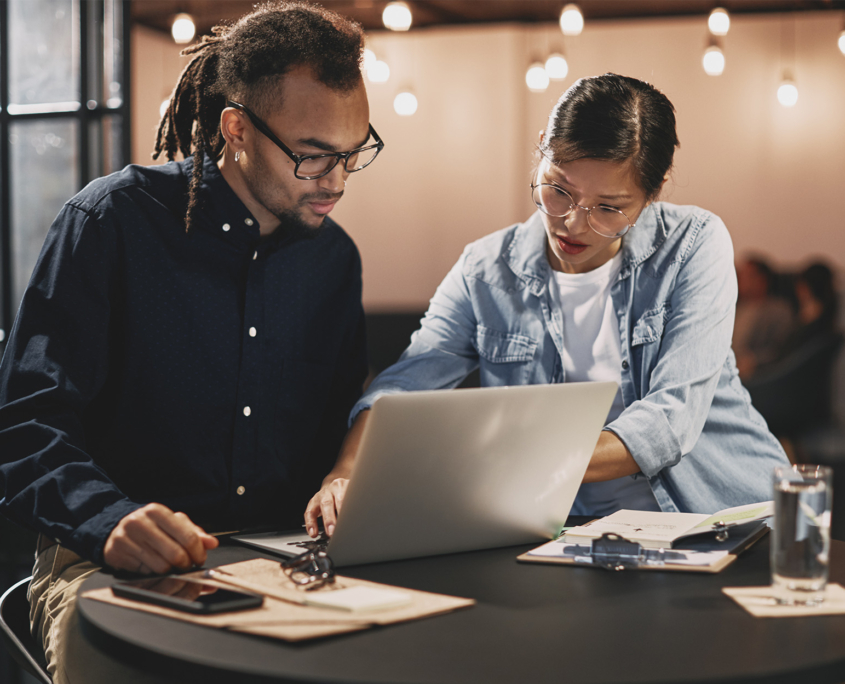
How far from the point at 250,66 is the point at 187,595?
99 centimetres

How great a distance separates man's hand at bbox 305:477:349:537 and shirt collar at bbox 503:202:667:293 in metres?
0.69

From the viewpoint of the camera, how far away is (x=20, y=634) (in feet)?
4.53

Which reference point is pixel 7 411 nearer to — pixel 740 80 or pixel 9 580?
pixel 9 580

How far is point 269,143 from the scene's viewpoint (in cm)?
154

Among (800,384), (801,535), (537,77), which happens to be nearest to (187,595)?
(801,535)

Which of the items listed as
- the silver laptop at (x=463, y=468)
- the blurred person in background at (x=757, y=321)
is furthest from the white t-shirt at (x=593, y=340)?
the blurred person in background at (x=757, y=321)

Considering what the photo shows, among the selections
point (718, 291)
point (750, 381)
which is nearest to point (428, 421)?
point (718, 291)

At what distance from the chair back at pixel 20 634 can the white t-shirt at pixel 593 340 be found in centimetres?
96

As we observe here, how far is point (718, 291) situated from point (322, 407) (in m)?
0.78

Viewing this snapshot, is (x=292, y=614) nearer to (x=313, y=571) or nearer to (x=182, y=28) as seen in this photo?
(x=313, y=571)

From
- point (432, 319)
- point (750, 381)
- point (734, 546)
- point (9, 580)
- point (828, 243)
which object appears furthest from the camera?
point (828, 243)

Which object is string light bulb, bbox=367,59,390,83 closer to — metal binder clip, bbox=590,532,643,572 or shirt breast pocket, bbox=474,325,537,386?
shirt breast pocket, bbox=474,325,537,386

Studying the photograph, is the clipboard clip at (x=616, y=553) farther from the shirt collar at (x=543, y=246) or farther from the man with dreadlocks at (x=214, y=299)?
the shirt collar at (x=543, y=246)

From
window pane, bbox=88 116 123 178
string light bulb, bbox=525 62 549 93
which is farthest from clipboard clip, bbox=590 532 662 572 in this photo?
string light bulb, bbox=525 62 549 93
